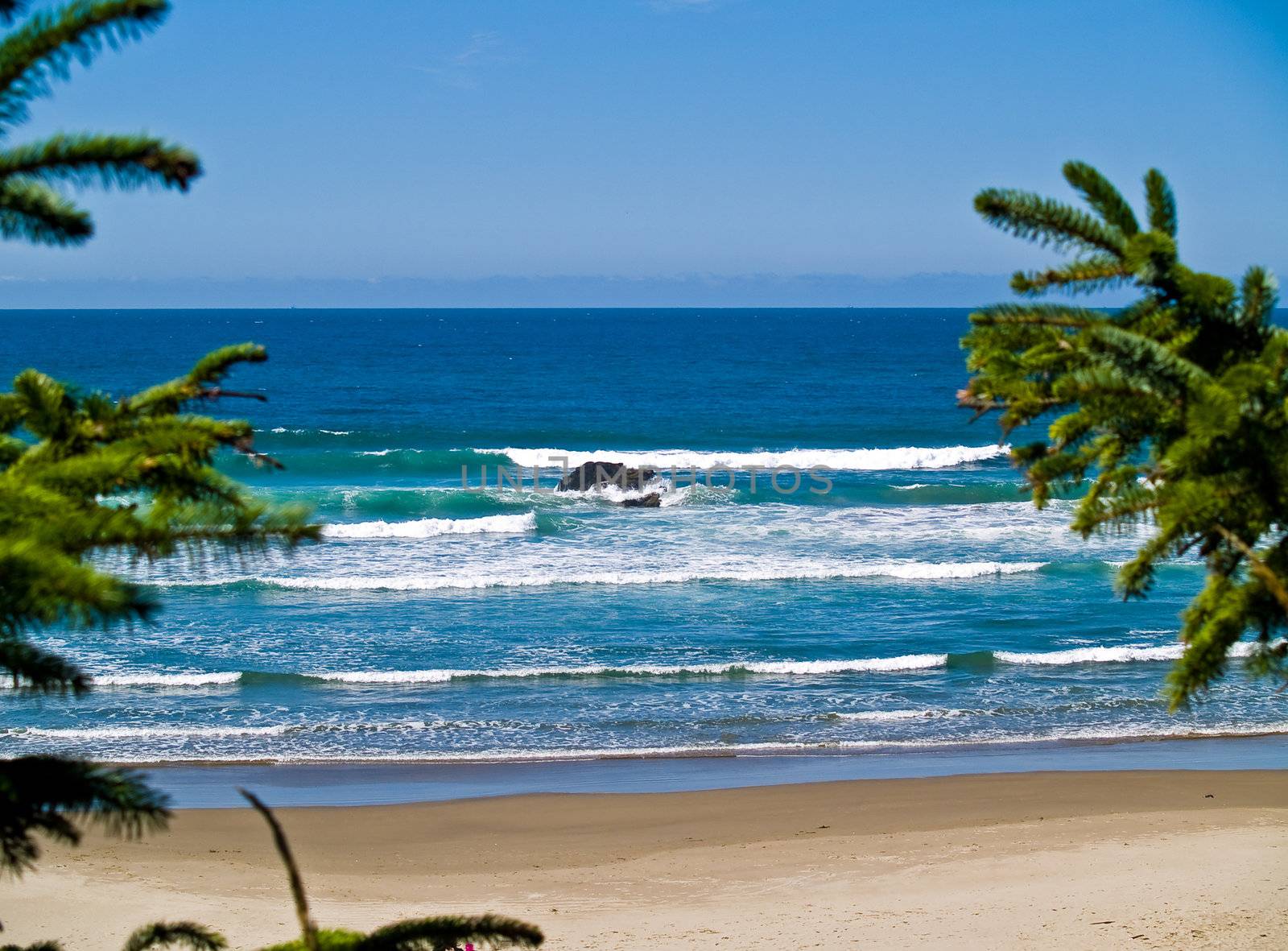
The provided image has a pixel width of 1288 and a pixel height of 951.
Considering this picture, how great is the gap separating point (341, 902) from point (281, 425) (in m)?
38.1

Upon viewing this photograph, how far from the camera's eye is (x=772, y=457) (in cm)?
A: 3809

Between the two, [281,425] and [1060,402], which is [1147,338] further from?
[281,425]

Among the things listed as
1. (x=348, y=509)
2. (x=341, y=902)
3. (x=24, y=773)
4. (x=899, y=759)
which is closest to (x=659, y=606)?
(x=899, y=759)

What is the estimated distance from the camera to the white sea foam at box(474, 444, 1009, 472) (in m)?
36.6

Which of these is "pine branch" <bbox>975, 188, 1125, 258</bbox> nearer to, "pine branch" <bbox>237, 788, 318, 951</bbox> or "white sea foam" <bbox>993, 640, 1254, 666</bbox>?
"pine branch" <bbox>237, 788, 318, 951</bbox>

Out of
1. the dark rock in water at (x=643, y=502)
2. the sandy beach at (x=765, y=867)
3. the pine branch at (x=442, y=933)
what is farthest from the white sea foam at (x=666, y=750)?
the dark rock in water at (x=643, y=502)

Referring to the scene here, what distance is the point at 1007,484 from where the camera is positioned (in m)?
31.5

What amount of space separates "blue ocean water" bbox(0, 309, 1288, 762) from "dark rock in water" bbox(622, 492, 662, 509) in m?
0.41

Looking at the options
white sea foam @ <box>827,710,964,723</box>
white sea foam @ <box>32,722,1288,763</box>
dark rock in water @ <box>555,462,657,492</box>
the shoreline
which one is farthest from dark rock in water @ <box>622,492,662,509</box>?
the shoreline

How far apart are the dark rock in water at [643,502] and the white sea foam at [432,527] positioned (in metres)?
2.95

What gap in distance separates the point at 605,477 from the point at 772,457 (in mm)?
9052

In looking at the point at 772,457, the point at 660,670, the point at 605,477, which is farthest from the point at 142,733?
the point at 772,457

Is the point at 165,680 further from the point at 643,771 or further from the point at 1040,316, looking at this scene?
the point at 1040,316

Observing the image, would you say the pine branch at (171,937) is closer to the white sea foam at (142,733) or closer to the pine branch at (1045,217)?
the pine branch at (1045,217)
